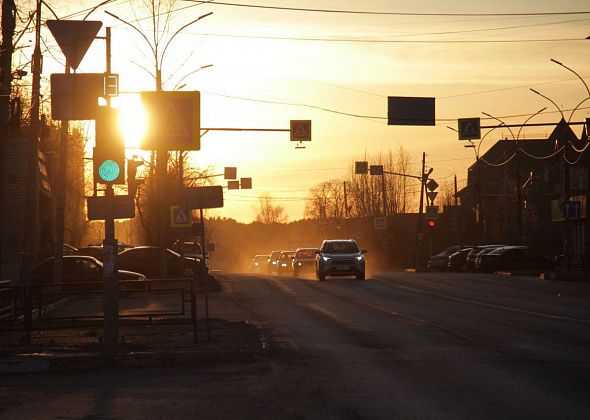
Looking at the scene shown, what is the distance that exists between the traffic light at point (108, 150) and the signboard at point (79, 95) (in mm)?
225

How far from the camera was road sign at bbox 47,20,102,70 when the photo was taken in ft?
53.3

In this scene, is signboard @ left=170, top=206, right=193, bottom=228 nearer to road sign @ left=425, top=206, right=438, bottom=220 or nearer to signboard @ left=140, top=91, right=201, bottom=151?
signboard @ left=140, top=91, right=201, bottom=151

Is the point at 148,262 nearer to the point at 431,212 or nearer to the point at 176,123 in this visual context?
the point at 176,123

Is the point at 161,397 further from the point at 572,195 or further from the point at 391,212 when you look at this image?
the point at 391,212

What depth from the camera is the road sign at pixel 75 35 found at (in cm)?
1623

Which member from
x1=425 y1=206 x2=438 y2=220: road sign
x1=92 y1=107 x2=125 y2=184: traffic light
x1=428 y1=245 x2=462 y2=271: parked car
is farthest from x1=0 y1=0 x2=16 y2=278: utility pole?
x1=425 y1=206 x2=438 y2=220: road sign

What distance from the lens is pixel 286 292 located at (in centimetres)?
3459

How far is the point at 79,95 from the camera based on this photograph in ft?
51.9

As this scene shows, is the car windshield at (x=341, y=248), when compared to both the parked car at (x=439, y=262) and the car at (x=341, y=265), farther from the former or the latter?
the parked car at (x=439, y=262)

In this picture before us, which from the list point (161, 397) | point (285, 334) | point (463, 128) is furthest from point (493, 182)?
point (161, 397)

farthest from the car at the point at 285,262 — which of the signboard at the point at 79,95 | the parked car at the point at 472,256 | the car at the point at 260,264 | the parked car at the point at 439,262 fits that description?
the signboard at the point at 79,95

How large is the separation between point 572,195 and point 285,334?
177 feet

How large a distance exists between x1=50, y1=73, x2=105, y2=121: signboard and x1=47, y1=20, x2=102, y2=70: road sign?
1.84 feet

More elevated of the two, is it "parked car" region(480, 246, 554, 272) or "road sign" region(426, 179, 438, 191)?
"road sign" region(426, 179, 438, 191)
